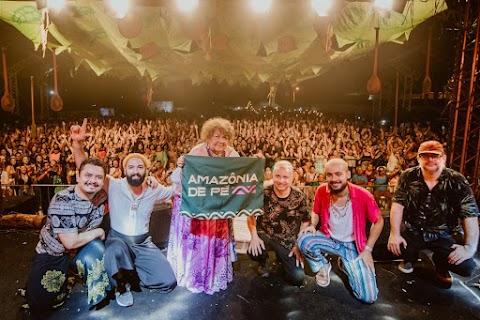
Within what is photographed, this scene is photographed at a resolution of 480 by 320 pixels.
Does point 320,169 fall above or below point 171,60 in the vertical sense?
below

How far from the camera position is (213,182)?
329cm

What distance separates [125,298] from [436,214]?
3551 millimetres

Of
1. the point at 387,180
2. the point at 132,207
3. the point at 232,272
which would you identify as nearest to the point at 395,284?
the point at 232,272

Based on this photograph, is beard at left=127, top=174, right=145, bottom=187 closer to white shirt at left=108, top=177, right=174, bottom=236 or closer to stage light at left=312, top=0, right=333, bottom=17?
white shirt at left=108, top=177, right=174, bottom=236

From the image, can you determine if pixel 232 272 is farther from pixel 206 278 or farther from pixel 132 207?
pixel 132 207

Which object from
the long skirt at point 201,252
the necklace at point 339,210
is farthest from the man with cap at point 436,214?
the long skirt at point 201,252

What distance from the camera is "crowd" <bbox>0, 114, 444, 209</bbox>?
7.72 m

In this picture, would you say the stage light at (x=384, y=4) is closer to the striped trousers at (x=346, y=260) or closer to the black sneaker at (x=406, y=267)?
the striped trousers at (x=346, y=260)

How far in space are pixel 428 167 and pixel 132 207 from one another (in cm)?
331

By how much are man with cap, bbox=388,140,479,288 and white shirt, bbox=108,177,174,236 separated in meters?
2.81

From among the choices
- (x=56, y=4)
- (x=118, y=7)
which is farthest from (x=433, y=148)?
(x=56, y=4)

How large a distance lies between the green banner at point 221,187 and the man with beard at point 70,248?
87 centimetres

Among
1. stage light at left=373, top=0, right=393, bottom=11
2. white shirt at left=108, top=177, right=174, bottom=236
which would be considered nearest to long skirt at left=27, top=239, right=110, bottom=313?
white shirt at left=108, top=177, right=174, bottom=236

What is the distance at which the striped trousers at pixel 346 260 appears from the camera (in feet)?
10.5
